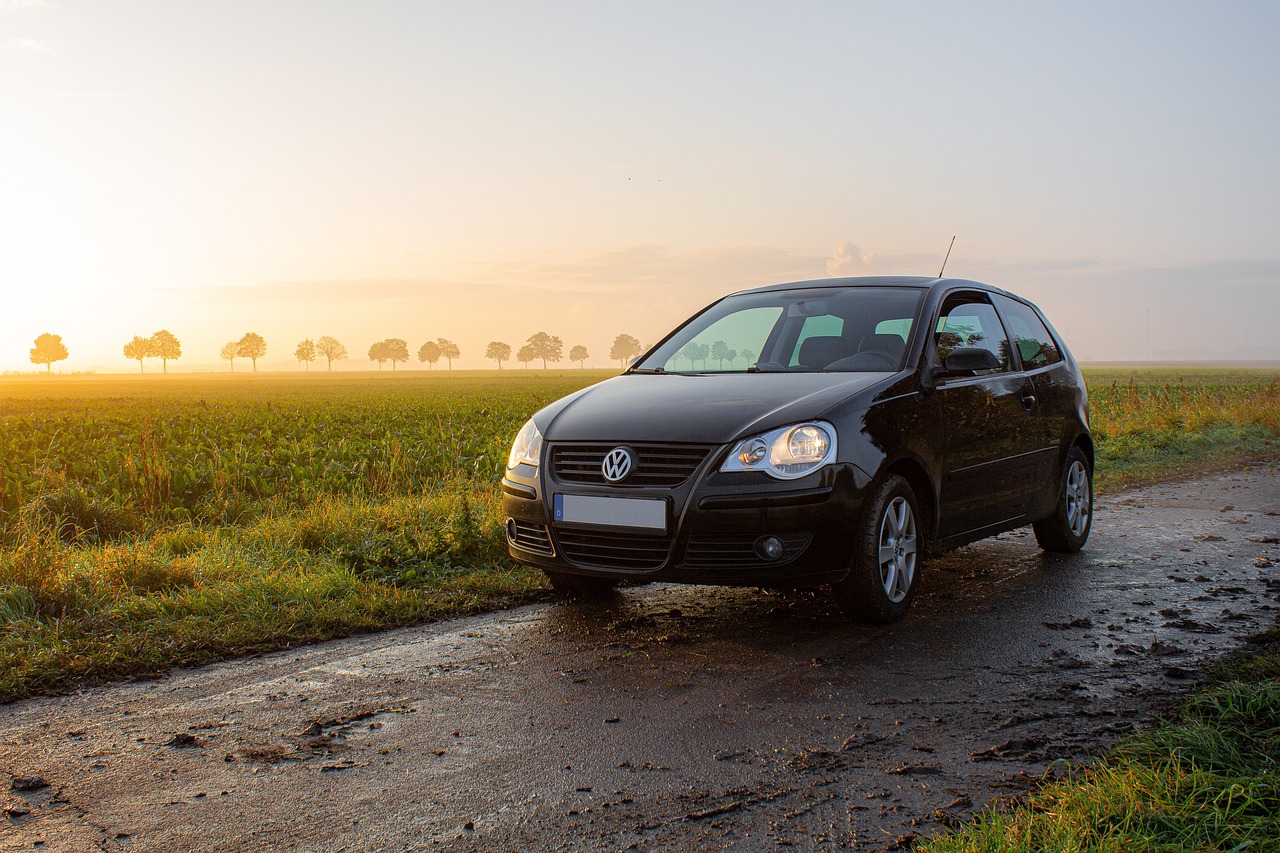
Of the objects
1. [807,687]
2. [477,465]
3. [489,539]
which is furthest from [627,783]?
[477,465]

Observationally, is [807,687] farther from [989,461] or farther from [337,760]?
[989,461]

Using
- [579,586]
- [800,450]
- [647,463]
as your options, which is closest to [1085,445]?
[800,450]

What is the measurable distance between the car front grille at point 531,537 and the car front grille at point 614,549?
0.09m

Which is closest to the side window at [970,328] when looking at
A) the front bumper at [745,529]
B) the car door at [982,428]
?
the car door at [982,428]

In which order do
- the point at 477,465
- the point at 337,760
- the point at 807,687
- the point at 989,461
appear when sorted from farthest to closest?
the point at 477,465 → the point at 989,461 → the point at 807,687 → the point at 337,760

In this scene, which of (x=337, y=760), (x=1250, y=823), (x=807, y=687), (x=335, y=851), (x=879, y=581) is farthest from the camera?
(x=879, y=581)

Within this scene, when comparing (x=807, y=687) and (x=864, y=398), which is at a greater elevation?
(x=864, y=398)

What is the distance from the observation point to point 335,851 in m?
2.94

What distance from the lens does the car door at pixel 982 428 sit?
20.0ft

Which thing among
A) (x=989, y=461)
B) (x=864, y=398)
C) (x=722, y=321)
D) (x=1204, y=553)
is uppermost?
(x=722, y=321)

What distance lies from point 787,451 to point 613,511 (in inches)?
35.1

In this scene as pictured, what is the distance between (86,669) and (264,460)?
7.75 metres

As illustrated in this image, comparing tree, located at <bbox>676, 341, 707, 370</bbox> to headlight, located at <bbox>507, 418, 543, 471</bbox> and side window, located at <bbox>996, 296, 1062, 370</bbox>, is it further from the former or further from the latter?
side window, located at <bbox>996, 296, 1062, 370</bbox>

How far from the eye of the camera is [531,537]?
18.6 feet
